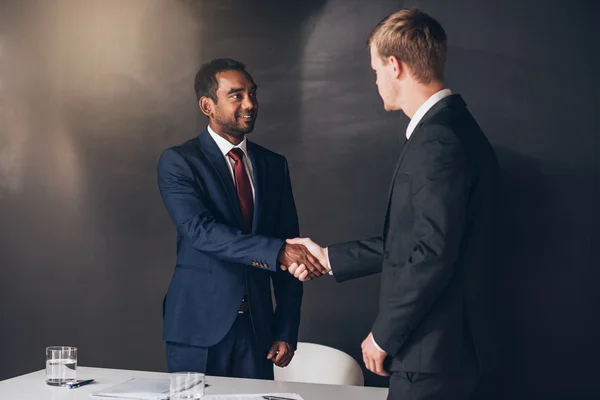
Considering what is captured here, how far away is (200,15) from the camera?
13.4 ft

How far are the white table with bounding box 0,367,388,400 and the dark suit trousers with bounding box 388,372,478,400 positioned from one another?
0.94 feet

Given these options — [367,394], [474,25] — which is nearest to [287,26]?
[474,25]

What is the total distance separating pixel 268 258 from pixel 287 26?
1442 mm

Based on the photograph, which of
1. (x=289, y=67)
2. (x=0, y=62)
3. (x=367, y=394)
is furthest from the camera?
(x=0, y=62)

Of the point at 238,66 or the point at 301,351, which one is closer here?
the point at 301,351

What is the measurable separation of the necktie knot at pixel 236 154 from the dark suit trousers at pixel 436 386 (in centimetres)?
160

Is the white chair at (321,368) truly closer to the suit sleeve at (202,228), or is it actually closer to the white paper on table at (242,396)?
the suit sleeve at (202,228)

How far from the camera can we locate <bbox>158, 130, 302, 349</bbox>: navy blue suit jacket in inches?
121

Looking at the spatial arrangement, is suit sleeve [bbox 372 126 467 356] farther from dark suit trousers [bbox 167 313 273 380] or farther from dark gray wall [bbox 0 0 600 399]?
dark gray wall [bbox 0 0 600 399]

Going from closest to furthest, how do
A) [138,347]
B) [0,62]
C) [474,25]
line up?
[474,25]
[138,347]
[0,62]

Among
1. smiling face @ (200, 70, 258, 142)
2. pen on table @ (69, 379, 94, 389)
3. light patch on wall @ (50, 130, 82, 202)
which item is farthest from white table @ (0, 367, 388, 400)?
light patch on wall @ (50, 130, 82, 202)

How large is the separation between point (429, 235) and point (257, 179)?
150cm

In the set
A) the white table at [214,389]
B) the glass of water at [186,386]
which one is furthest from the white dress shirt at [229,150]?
the glass of water at [186,386]

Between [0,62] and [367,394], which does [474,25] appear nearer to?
[367,394]
